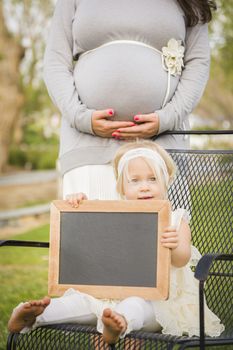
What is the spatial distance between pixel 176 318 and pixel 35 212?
998 cm

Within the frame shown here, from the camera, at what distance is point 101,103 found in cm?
328

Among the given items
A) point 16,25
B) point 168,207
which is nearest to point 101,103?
point 168,207

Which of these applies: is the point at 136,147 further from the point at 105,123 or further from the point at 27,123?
the point at 27,123

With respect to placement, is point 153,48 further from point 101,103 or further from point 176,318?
point 176,318

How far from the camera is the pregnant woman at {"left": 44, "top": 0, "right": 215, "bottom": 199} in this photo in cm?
325

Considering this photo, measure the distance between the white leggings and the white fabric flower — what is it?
3.62 feet

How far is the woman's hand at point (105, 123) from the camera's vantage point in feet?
10.5

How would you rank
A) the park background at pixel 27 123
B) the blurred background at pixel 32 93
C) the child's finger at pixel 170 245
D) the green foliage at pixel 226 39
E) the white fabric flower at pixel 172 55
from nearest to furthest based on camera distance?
the child's finger at pixel 170 245 → the white fabric flower at pixel 172 55 → the park background at pixel 27 123 → the green foliage at pixel 226 39 → the blurred background at pixel 32 93

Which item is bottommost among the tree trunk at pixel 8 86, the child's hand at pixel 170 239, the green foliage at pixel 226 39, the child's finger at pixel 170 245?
the child's finger at pixel 170 245

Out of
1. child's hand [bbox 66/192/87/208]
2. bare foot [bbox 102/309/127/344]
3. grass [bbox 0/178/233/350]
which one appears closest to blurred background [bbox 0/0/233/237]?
grass [bbox 0/178/233/350]

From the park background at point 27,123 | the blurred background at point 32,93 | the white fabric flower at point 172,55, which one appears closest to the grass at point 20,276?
the park background at point 27,123

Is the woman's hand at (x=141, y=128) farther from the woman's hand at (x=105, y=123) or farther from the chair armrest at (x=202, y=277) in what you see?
the chair armrest at (x=202, y=277)

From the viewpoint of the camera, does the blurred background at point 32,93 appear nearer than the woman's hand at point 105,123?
No

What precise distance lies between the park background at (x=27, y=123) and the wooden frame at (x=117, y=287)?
1.39 m
